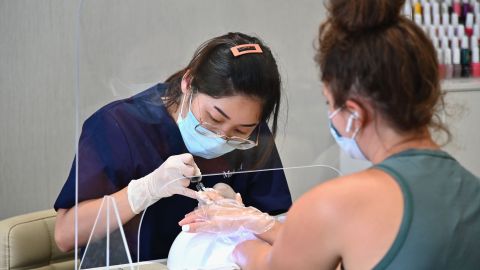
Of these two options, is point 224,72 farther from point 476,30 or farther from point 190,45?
point 476,30

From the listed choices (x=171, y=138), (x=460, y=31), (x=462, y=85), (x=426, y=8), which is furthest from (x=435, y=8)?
(x=171, y=138)

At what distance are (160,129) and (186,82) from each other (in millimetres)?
106

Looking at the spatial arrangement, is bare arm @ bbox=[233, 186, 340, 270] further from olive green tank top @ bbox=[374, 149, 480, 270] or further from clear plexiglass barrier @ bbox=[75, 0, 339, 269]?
clear plexiglass barrier @ bbox=[75, 0, 339, 269]

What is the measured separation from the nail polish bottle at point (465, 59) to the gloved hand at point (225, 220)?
171cm

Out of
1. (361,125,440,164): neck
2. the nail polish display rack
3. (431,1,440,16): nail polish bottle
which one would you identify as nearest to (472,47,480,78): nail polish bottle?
the nail polish display rack

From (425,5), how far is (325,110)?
1.36 m

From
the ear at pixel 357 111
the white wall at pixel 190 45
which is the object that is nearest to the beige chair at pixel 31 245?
the white wall at pixel 190 45

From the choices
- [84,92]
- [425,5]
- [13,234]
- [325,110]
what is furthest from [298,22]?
[425,5]

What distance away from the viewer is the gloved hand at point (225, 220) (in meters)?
1.13

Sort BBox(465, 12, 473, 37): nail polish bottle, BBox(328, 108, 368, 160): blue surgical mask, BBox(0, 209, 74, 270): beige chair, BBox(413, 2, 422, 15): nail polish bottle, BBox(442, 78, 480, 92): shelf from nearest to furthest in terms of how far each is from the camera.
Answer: BBox(328, 108, 368, 160): blue surgical mask < BBox(0, 209, 74, 270): beige chair < BBox(442, 78, 480, 92): shelf < BBox(413, 2, 422, 15): nail polish bottle < BBox(465, 12, 473, 37): nail polish bottle

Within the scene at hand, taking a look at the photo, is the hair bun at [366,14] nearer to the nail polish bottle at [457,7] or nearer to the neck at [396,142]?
the neck at [396,142]

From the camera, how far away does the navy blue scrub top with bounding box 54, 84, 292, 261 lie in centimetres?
110

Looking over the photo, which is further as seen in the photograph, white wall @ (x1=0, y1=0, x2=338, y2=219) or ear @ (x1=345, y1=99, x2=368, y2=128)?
white wall @ (x1=0, y1=0, x2=338, y2=219)

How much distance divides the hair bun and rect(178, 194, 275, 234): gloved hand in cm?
43
